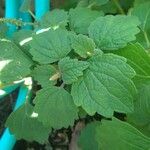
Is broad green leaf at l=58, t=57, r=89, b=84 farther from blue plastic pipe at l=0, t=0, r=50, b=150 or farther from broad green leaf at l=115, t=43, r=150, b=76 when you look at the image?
Result: blue plastic pipe at l=0, t=0, r=50, b=150

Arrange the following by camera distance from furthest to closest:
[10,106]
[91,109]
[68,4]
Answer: [10,106]
[68,4]
[91,109]

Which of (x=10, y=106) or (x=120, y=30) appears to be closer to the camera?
(x=120, y=30)

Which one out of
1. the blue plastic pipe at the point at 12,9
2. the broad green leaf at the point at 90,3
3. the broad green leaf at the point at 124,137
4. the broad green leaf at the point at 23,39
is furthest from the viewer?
the blue plastic pipe at the point at 12,9

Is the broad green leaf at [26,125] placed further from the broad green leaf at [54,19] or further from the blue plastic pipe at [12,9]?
the blue plastic pipe at [12,9]

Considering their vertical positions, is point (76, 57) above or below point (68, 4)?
below

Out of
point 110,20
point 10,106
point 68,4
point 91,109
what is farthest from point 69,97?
point 10,106

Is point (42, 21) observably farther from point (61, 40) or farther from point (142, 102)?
point (142, 102)

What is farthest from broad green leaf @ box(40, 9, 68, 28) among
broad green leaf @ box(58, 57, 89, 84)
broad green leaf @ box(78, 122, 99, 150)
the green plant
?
broad green leaf @ box(78, 122, 99, 150)

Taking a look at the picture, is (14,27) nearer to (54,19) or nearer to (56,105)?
(54,19)

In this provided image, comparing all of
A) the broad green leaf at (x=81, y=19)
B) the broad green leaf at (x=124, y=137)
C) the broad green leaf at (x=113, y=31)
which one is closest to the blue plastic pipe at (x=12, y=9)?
the broad green leaf at (x=81, y=19)
